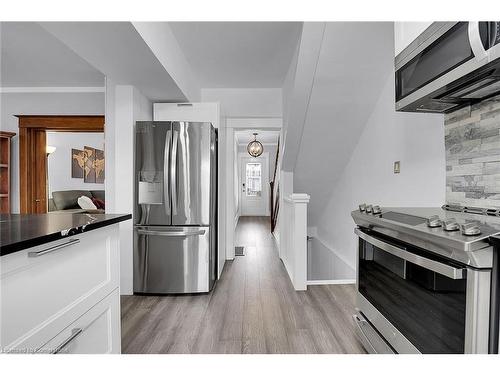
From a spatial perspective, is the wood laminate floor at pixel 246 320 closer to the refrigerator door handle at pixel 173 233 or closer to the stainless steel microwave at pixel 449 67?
the refrigerator door handle at pixel 173 233

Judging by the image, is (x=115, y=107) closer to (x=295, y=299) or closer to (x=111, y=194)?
(x=111, y=194)

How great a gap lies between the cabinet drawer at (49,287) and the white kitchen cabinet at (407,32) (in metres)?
1.79

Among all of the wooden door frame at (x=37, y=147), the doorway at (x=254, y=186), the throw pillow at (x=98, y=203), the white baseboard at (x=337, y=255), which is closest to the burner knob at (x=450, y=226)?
the white baseboard at (x=337, y=255)

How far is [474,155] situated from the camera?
1.65 metres

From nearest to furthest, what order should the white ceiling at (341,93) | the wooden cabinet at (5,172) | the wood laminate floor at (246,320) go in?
the wood laminate floor at (246,320) → the white ceiling at (341,93) → the wooden cabinet at (5,172)

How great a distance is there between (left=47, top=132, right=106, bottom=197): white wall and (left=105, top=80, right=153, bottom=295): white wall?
8.52 ft

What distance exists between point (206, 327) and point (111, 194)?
1673 millimetres

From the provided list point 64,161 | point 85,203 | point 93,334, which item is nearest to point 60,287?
point 93,334

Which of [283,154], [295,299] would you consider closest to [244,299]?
[295,299]

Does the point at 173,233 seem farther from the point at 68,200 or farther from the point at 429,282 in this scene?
the point at 68,200

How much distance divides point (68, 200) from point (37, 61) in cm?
259

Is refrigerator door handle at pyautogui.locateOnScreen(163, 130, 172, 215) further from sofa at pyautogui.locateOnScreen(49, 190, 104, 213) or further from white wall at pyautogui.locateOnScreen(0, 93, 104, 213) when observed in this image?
sofa at pyautogui.locateOnScreen(49, 190, 104, 213)

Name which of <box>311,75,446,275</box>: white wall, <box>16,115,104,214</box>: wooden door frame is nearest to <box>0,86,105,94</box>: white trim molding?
<box>16,115,104,214</box>: wooden door frame

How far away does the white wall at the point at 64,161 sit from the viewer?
5.02 meters
